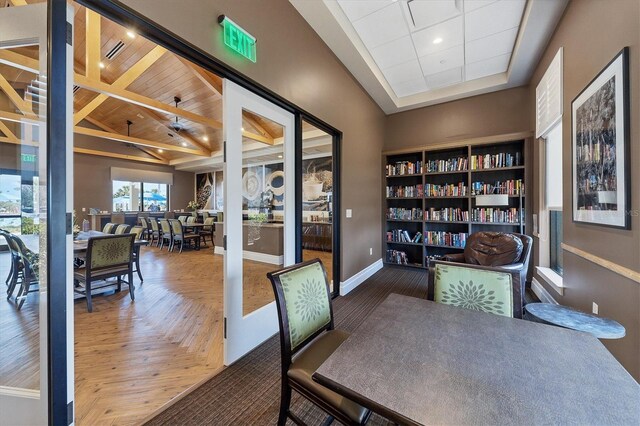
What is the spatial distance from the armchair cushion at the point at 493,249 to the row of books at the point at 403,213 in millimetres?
1364

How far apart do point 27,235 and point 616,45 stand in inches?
148

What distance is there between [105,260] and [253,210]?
2300 mm

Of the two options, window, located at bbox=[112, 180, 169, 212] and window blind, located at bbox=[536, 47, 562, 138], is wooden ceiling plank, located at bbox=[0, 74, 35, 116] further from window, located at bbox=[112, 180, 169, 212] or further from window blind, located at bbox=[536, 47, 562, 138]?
window, located at bbox=[112, 180, 169, 212]

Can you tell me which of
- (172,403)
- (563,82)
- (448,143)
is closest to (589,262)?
(563,82)

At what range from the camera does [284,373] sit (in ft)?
4.26

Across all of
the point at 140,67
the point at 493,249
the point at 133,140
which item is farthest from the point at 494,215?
the point at 133,140

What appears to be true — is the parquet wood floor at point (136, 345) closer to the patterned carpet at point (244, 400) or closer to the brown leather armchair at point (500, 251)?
the patterned carpet at point (244, 400)

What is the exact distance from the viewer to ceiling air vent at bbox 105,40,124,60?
4.01m

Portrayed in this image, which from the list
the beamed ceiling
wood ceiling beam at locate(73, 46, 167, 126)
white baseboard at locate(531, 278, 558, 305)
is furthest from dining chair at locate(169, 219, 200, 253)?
white baseboard at locate(531, 278, 558, 305)

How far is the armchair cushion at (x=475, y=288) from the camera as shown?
1.38 meters

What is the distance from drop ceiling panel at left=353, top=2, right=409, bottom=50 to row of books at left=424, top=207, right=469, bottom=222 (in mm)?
2885

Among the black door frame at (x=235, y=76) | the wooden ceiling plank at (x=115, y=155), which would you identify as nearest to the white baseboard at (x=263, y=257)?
the black door frame at (x=235, y=76)

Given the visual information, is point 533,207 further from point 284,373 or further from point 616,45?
point 284,373

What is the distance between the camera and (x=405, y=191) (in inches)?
190
